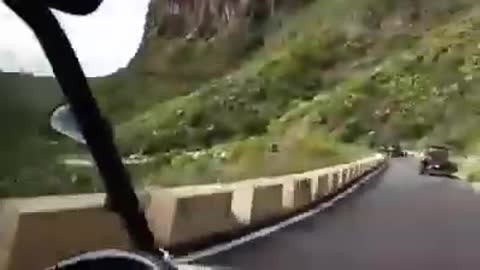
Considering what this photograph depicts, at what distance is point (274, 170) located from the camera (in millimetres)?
1729

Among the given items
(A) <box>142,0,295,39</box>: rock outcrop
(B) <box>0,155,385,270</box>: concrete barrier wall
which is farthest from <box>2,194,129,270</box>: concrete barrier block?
(A) <box>142,0,295,39</box>: rock outcrop

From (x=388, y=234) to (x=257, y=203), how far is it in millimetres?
250

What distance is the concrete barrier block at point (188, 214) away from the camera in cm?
167

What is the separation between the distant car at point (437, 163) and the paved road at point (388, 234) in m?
0.02

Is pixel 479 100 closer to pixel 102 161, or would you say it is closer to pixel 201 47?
pixel 201 47

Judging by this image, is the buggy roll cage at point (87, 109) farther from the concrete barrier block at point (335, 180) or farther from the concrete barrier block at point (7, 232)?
the concrete barrier block at point (335, 180)

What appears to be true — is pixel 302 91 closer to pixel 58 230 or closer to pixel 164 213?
pixel 164 213

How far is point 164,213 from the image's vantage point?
5.48ft

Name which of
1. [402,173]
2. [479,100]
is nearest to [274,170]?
[402,173]

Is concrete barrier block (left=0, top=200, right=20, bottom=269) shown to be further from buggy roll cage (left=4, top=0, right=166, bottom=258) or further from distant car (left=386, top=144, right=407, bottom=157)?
distant car (left=386, top=144, right=407, bottom=157)

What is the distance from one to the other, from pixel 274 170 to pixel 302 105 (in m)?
0.14

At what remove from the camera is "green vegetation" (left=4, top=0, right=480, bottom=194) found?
1.72 m

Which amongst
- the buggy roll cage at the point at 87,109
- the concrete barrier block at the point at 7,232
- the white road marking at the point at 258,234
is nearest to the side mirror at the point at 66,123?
the buggy roll cage at the point at 87,109

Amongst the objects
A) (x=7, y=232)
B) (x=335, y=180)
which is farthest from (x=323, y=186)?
(x=7, y=232)
